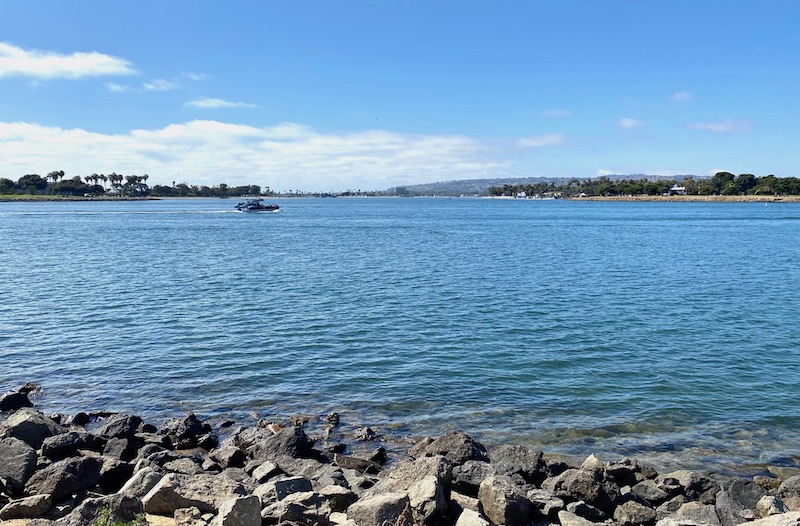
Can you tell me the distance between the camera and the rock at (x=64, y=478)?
1199cm

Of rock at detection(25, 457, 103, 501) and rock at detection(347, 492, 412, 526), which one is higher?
rock at detection(347, 492, 412, 526)

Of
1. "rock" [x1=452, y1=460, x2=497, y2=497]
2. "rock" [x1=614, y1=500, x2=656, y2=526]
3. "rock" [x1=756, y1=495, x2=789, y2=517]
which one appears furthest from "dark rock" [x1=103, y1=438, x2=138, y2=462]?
"rock" [x1=756, y1=495, x2=789, y2=517]

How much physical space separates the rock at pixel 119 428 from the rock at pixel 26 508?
4479mm

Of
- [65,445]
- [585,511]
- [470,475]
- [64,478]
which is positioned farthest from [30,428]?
[585,511]

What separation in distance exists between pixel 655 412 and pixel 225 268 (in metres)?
41.0

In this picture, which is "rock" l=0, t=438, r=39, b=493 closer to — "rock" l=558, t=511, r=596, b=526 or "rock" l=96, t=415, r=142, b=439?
"rock" l=96, t=415, r=142, b=439

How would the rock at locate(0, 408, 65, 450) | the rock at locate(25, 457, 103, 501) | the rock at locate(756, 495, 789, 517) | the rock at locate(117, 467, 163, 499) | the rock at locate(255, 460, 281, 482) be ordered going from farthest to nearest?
1. the rock at locate(0, 408, 65, 450)
2. the rock at locate(255, 460, 281, 482)
3. the rock at locate(25, 457, 103, 501)
4. the rock at locate(117, 467, 163, 499)
5. the rock at locate(756, 495, 789, 517)

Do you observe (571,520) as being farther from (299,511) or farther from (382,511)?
(299,511)

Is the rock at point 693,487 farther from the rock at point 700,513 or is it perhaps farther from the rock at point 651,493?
the rock at point 700,513

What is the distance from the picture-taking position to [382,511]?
33.3 ft

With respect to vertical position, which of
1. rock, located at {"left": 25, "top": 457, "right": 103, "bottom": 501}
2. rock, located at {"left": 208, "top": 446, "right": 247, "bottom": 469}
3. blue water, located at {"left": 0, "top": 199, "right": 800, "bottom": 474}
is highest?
rock, located at {"left": 25, "top": 457, "right": 103, "bottom": 501}

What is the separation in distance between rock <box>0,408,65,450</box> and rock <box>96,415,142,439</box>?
0.97 meters

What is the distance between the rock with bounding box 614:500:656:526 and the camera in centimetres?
1146

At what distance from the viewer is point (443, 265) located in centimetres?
5584
